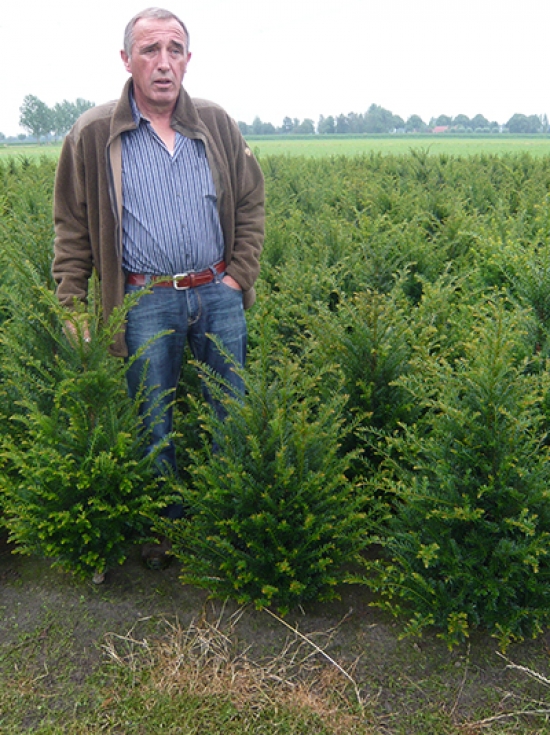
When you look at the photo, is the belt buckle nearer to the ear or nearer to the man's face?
the man's face

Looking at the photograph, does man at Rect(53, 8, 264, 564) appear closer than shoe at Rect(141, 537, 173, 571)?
Yes

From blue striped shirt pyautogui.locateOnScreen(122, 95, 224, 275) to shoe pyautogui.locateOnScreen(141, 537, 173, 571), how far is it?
155 cm

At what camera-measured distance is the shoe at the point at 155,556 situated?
3.68 m

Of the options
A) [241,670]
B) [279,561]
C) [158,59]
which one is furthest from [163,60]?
[241,670]

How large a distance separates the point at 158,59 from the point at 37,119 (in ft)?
289

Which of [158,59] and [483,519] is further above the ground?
[158,59]

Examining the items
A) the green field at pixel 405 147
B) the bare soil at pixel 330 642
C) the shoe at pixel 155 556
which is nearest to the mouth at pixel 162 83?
the shoe at pixel 155 556

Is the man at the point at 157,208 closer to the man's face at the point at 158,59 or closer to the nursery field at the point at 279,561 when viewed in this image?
the man's face at the point at 158,59

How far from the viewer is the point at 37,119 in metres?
81.2

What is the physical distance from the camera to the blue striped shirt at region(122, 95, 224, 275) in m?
3.38

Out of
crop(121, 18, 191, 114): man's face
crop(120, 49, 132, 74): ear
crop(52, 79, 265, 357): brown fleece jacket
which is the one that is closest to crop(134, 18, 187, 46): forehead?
crop(121, 18, 191, 114): man's face

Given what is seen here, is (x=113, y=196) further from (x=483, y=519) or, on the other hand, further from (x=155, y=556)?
(x=483, y=519)

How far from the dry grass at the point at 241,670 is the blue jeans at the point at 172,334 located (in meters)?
0.90

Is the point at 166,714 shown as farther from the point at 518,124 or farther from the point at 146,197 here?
the point at 518,124
